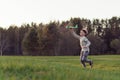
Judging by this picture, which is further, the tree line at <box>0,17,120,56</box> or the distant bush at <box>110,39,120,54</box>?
the distant bush at <box>110,39,120,54</box>

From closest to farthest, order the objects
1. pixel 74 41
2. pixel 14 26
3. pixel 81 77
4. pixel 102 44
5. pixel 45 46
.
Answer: pixel 81 77
pixel 45 46
pixel 74 41
pixel 102 44
pixel 14 26

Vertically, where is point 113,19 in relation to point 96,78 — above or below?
above

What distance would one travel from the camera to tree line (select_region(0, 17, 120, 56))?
244 feet

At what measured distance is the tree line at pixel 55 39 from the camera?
2928 inches

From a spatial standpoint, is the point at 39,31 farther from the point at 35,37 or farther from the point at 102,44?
the point at 102,44

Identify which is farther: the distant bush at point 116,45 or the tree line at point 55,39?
the distant bush at point 116,45

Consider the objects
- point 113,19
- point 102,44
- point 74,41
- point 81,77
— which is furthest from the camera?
point 113,19

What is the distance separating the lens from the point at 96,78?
1077cm

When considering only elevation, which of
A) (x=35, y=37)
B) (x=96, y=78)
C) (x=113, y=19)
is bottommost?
(x=96, y=78)

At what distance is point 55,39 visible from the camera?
74.2m

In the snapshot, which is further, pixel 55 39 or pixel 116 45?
pixel 116 45

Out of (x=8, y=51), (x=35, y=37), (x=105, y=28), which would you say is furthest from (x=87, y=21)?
(x=35, y=37)

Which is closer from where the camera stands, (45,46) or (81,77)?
(81,77)

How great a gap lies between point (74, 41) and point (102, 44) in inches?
479
